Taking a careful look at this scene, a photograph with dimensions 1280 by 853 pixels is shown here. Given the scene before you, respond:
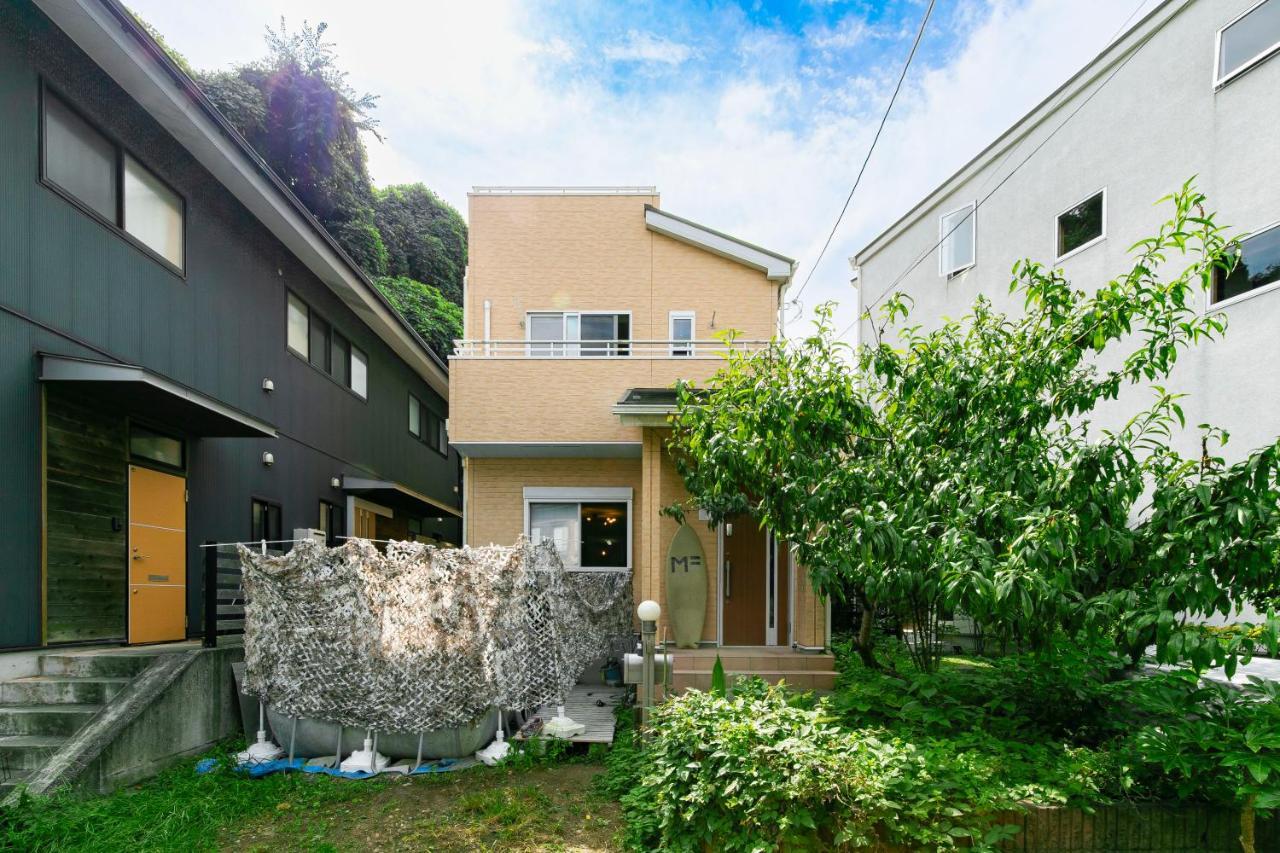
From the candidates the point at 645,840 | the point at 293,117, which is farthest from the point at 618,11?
the point at 293,117

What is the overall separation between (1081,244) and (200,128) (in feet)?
39.5

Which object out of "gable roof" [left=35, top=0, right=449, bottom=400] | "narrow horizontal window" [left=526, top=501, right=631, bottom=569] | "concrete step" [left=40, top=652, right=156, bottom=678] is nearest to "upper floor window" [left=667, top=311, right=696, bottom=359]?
"narrow horizontal window" [left=526, top=501, right=631, bottom=569]

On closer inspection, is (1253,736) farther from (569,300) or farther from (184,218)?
(184,218)

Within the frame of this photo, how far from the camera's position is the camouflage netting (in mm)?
6414

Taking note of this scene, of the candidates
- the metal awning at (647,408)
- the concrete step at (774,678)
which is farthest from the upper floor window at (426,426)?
the concrete step at (774,678)

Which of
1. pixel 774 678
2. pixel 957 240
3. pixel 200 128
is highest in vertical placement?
pixel 957 240

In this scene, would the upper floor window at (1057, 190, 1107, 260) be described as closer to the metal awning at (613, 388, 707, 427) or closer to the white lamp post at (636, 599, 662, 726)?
the metal awning at (613, 388, 707, 427)

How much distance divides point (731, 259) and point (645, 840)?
869 cm

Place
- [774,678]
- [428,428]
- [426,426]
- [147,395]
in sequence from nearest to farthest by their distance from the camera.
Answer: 1. [147,395]
2. [774,678]
3. [426,426]
4. [428,428]

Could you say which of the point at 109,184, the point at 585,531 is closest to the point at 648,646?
the point at 585,531

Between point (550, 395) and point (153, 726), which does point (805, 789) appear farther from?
point (550, 395)

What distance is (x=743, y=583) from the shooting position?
9.71 m

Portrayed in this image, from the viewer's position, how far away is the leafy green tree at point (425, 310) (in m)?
27.9

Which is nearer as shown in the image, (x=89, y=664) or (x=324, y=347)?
(x=89, y=664)
